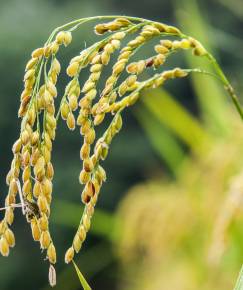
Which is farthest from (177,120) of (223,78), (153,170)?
(153,170)

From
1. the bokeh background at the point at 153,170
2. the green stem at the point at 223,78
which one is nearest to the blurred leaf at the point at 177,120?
the bokeh background at the point at 153,170

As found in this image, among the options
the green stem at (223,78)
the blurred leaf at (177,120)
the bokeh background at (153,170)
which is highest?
the green stem at (223,78)

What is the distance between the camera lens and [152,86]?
103cm

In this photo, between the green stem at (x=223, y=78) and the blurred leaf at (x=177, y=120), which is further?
the blurred leaf at (x=177, y=120)

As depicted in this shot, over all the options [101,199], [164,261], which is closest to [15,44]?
[101,199]

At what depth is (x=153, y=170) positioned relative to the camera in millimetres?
11438

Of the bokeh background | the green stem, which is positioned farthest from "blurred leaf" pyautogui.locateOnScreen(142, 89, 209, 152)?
the green stem

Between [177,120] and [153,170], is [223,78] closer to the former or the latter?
[177,120]

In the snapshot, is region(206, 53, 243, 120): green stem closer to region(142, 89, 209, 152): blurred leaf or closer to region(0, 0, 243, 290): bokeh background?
region(0, 0, 243, 290): bokeh background

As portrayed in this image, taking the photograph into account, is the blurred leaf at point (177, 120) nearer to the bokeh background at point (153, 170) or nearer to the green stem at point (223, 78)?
the bokeh background at point (153, 170)

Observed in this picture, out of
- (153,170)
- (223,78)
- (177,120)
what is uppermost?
(223,78)

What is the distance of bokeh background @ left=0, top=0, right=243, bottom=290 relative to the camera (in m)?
3.47

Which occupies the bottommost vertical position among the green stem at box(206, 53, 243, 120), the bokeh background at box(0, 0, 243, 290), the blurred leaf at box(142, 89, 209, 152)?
the bokeh background at box(0, 0, 243, 290)

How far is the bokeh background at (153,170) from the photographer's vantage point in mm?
3475
